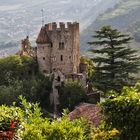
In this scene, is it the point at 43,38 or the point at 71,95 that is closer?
the point at 71,95

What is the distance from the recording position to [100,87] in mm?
77625

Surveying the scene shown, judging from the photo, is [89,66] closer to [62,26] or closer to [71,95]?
[62,26]

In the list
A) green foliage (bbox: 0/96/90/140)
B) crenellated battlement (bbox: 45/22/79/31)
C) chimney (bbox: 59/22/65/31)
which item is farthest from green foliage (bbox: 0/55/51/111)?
green foliage (bbox: 0/96/90/140)

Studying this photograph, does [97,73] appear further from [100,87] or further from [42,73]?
[42,73]

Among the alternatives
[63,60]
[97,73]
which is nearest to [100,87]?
[97,73]

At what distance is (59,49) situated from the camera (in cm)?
8219

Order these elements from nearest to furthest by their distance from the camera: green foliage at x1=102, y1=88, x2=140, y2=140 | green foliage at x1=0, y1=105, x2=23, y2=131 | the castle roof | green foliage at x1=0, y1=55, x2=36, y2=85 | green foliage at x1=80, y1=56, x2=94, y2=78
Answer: green foliage at x1=0, y1=105, x2=23, y2=131 → green foliage at x1=102, y1=88, x2=140, y2=140 → green foliage at x1=0, y1=55, x2=36, y2=85 → the castle roof → green foliage at x1=80, y1=56, x2=94, y2=78

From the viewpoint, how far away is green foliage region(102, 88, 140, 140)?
1291 inches

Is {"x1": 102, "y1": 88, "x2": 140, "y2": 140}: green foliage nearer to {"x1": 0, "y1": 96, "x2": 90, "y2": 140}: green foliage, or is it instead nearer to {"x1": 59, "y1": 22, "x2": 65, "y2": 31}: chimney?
{"x1": 0, "y1": 96, "x2": 90, "y2": 140}: green foliage

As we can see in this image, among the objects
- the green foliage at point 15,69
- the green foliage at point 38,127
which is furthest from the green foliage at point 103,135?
the green foliage at point 15,69

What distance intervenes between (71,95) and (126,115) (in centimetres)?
4409

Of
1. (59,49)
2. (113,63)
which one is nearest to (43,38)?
(59,49)

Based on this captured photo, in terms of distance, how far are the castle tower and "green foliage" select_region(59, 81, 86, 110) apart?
3920 millimetres

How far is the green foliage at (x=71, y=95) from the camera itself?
76.8 metres
